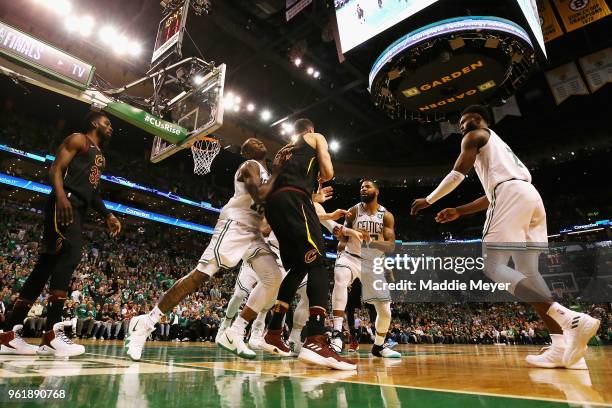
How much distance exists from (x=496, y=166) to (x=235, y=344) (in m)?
2.53

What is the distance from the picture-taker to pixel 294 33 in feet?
46.1

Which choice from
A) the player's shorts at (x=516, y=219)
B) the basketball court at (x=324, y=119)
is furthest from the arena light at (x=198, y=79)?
the player's shorts at (x=516, y=219)

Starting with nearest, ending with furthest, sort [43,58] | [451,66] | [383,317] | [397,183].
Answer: [383,317] < [43,58] < [451,66] < [397,183]

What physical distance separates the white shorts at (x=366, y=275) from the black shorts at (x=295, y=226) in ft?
6.09

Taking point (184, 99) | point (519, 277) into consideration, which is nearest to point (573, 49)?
point (184, 99)

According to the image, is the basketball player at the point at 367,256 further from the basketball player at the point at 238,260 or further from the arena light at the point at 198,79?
the arena light at the point at 198,79

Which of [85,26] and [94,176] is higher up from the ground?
[85,26]

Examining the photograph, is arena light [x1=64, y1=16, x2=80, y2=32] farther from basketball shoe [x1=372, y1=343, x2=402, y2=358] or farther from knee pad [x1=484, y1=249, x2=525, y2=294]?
knee pad [x1=484, y1=249, x2=525, y2=294]

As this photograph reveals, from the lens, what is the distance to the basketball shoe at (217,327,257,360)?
3114 mm

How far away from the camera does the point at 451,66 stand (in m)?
8.58

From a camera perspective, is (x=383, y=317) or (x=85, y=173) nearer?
(x=85, y=173)

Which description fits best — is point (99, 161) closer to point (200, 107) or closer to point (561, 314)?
point (561, 314)

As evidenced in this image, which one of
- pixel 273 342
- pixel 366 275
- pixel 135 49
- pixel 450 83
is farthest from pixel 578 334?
pixel 135 49

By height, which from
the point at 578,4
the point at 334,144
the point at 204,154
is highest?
the point at 334,144
